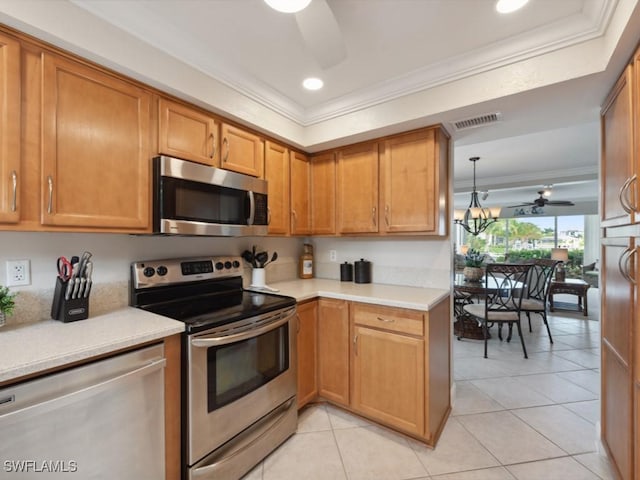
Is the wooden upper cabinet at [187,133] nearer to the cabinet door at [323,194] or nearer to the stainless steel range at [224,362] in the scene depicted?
the stainless steel range at [224,362]

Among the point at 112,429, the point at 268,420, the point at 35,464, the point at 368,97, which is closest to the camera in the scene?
the point at 35,464

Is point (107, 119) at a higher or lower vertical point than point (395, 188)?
higher

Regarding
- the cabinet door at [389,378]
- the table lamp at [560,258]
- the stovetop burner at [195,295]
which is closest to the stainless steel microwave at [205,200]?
the stovetop burner at [195,295]

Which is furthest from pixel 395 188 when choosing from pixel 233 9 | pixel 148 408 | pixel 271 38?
pixel 148 408

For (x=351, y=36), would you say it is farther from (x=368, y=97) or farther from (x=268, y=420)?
(x=268, y=420)

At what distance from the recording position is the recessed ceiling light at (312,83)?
6.73 feet

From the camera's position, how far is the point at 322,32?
121cm

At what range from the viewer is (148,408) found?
4.23 ft

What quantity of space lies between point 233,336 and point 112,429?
588mm

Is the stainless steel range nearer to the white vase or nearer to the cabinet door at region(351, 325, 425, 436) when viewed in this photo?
the white vase

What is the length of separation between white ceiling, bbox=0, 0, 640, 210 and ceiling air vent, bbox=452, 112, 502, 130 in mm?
58

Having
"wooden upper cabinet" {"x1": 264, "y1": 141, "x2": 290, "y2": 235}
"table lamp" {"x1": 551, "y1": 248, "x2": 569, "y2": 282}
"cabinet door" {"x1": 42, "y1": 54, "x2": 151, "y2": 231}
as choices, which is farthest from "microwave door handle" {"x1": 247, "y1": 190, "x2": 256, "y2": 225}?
"table lamp" {"x1": 551, "y1": 248, "x2": 569, "y2": 282}

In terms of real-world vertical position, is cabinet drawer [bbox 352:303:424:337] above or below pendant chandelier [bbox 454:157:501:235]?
below

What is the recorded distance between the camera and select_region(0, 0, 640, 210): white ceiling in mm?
1381
